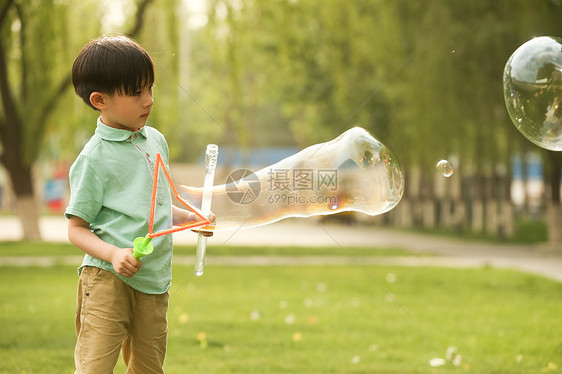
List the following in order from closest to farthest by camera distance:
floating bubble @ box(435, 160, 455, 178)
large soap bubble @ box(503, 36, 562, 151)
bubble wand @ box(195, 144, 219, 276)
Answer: bubble wand @ box(195, 144, 219, 276), floating bubble @ box(435, 160, 455, 178), large soap bubble @ box(503, 36, 562, 151)

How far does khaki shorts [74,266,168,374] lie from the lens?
2.87 m

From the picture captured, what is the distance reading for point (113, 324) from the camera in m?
2.90

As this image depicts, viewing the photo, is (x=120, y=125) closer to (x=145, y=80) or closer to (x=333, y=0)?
(x=145, y=80)

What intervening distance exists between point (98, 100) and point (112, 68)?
14cm

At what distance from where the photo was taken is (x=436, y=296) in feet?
30.1

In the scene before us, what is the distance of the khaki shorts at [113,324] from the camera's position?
2867mm

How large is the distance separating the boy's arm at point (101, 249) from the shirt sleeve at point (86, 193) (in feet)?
0.13

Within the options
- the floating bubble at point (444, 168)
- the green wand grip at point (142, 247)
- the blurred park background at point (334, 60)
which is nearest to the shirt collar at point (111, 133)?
the green wand grip at point (142, 247)

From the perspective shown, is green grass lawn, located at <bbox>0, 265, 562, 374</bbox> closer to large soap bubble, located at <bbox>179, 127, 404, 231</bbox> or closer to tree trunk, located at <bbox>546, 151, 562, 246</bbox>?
large soap bubble, located at <bbox>179, 127, 404, 231</bbox>

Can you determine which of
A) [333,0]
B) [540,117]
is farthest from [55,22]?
[540,117]

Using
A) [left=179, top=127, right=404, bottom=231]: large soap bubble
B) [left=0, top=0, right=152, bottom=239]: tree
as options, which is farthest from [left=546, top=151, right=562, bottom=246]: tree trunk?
[left=179, top=127, right=404, bottom=231]: large soap bubble

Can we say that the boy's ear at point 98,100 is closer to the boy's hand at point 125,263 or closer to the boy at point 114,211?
the boy at point 114,211

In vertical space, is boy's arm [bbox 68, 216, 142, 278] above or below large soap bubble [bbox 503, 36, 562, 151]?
below

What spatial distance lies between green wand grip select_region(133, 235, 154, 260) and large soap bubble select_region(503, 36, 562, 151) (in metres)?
2.75
